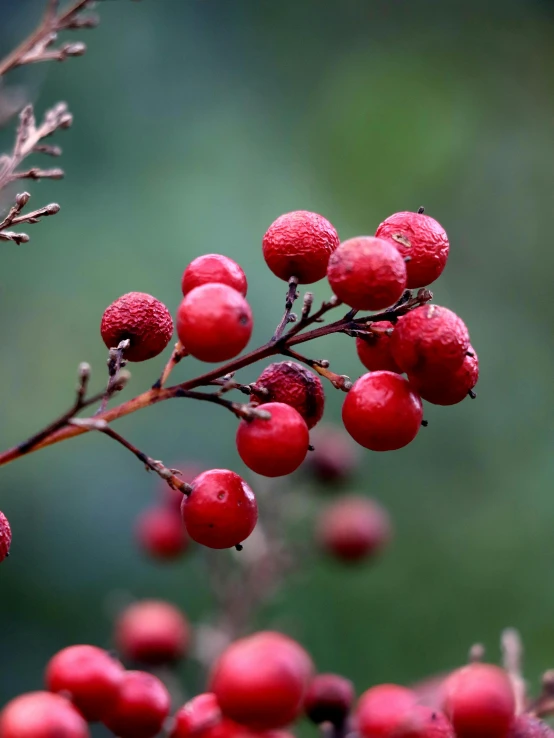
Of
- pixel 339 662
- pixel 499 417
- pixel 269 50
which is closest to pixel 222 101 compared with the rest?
pixel 269 50

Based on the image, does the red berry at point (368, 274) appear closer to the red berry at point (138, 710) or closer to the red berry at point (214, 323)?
the red berry at point (214, 323)

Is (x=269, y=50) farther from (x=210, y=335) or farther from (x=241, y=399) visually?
(x=210, y=335)

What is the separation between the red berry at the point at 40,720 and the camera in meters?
0.92

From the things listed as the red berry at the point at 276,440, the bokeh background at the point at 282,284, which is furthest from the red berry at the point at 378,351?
the bokeh background at the point at 282,284

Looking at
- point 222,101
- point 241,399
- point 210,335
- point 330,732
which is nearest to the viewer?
point 210,335

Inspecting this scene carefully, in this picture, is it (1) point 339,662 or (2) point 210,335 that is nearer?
(2) point 210,335

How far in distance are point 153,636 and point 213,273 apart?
1.67 meters

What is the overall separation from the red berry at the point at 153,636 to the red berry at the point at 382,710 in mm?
1277

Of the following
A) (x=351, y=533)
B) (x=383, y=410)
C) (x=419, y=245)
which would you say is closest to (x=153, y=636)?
(x=351, y=533)

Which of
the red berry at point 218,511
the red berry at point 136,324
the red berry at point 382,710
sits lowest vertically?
the red berry at point 382,710

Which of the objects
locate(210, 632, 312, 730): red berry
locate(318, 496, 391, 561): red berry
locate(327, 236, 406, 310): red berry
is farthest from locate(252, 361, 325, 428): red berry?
locate(318, 496, 391, 561): red berry

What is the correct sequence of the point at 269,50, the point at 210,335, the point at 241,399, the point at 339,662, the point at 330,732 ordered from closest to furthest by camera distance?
1. the point at 210,335
2. the point at 330,732
3. the point at 339,662
4. the point at 241,399
5. the point at 269,50

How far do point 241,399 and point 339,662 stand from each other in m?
1.46

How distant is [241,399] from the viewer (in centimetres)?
433
